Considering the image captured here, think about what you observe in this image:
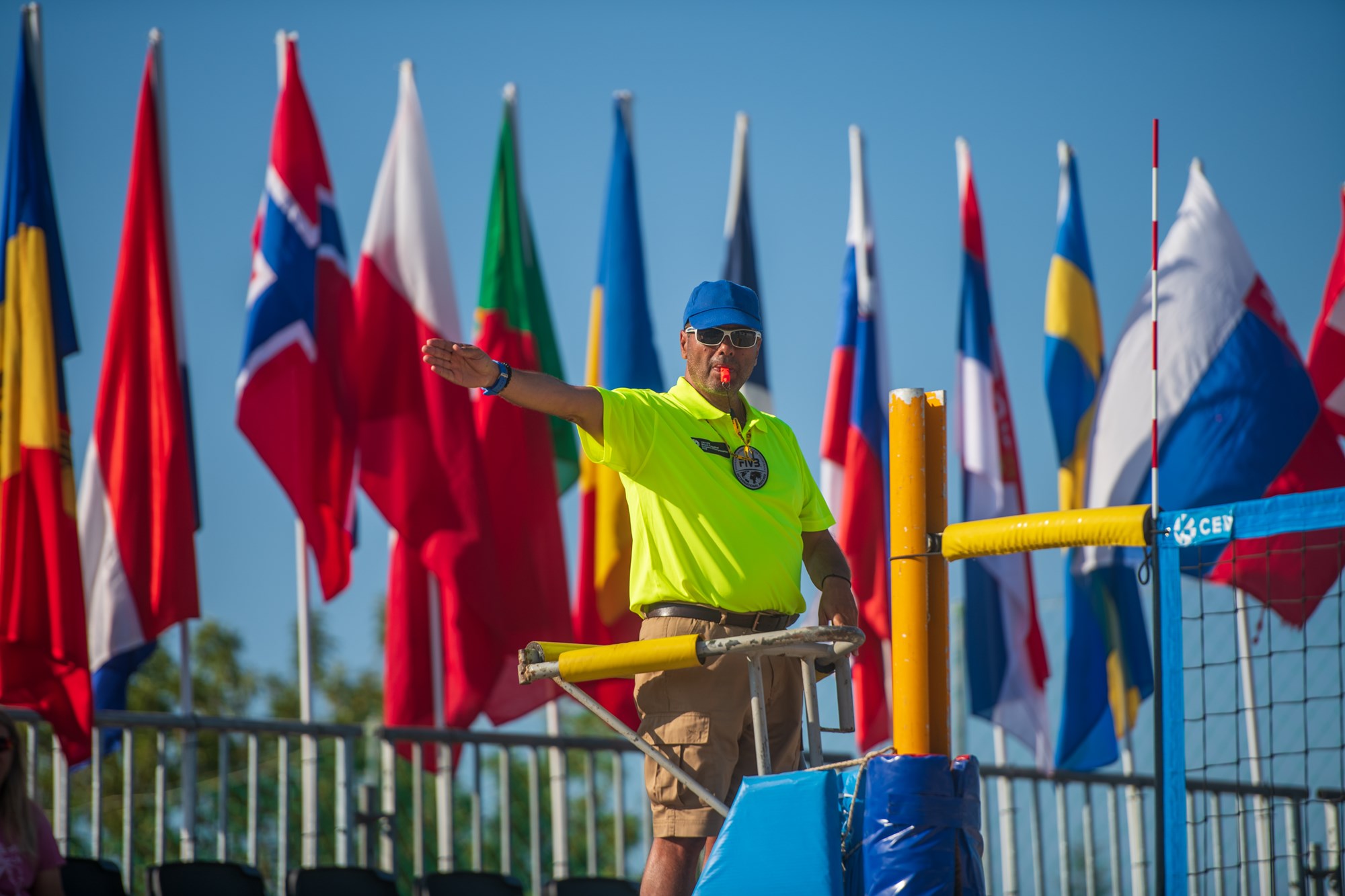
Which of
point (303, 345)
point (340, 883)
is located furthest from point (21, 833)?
point (303, 345)

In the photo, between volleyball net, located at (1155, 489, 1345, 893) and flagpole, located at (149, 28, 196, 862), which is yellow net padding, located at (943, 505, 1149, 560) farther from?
flagpole, located at (149, 28, 196, 862)

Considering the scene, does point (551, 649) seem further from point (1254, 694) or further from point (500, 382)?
point (1254, 694)

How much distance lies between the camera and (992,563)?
902 cm

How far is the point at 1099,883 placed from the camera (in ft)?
31.9

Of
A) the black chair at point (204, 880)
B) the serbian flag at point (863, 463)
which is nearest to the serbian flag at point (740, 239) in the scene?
the serbian flag at point (863, 463)

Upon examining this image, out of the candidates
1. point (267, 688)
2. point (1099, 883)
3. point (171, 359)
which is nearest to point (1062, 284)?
point (1099, 883)

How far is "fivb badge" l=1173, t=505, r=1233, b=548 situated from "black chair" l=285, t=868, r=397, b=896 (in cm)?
339

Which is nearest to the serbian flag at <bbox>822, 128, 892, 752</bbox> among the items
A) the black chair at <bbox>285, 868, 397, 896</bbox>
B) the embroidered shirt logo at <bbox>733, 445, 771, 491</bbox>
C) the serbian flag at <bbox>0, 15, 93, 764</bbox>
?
the black chair at <bbox>285, 868, 397, 896</bbox>

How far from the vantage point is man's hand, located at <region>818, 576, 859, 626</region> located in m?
3.74

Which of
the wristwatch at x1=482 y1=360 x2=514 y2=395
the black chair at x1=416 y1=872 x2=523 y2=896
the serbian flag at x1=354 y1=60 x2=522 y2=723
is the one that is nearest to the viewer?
the wristwatch at x1=482 y1=360 x2=514 y2=395

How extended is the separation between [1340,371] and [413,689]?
20.3 ft

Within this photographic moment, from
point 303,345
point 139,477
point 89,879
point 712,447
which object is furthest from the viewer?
point 303,345

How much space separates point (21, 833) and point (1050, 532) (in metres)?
3.28

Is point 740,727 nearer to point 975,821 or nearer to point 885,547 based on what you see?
point 975,821
